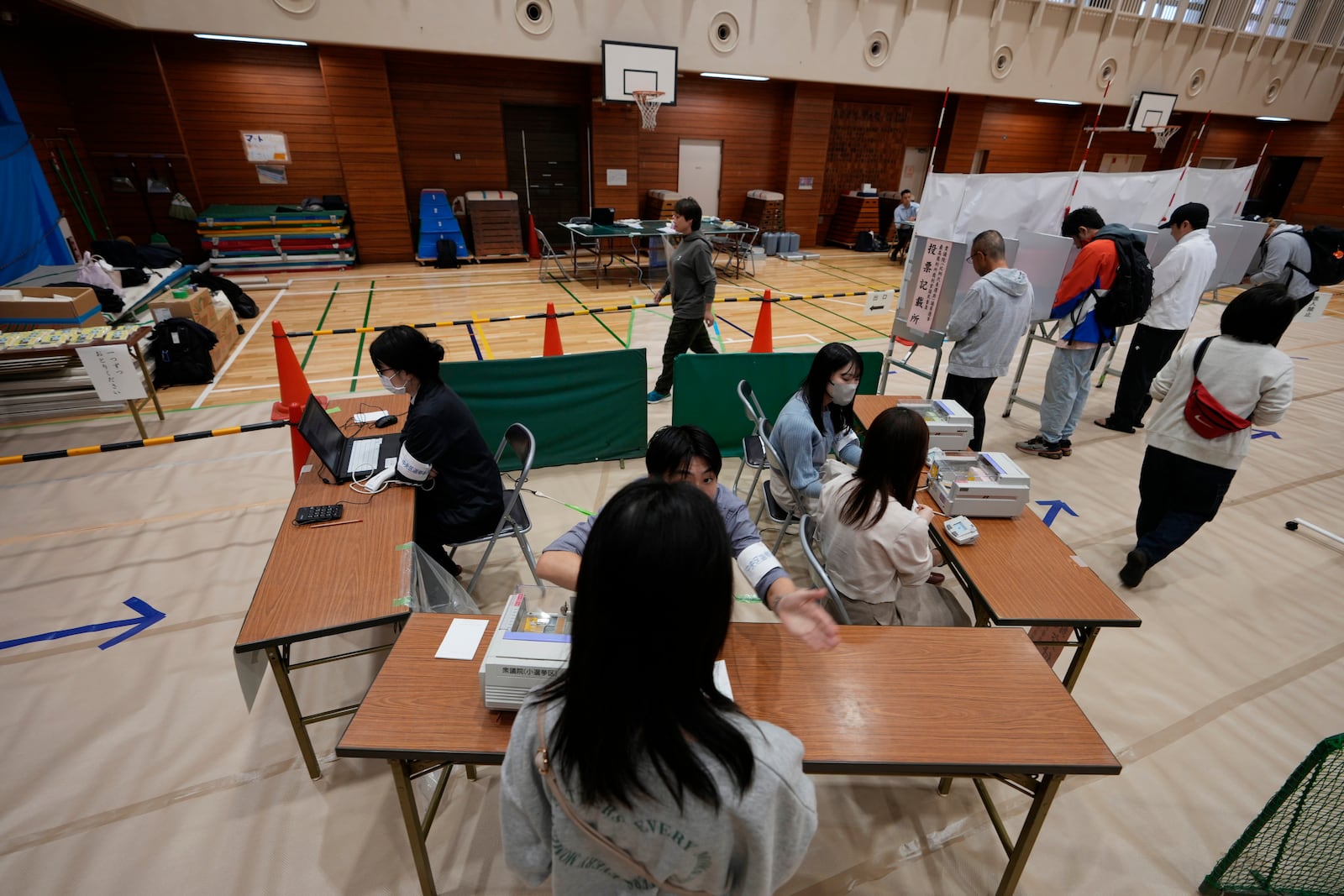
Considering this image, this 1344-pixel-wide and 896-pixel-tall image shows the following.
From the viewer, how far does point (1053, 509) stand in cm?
429

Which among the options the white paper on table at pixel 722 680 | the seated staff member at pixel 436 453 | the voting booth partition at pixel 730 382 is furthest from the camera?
the voting booth partition at pixel 730 382

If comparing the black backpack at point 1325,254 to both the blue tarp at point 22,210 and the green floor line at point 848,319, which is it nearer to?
the green floor line at point 848,319

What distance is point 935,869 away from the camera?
2.17m

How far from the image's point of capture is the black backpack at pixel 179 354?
5814 mm

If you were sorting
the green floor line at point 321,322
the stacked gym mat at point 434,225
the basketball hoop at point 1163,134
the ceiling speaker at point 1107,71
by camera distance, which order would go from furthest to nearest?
the basketball hoop at point 1163,134, the ceiling speaker at point 1107,71, the stacked gym mat at point 434,225, the green floor line at point 321,322

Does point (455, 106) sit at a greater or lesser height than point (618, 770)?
greater

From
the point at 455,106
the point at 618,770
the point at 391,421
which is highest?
the point at 455,106

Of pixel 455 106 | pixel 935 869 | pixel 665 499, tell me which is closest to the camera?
pixel 665 499

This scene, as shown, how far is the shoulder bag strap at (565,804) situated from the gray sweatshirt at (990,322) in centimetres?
387

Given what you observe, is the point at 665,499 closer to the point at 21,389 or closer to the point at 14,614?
the point at 14,614

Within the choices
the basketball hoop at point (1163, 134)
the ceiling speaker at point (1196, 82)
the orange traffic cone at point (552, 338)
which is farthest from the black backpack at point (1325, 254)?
the ceiling speaker at point (1196, 82)

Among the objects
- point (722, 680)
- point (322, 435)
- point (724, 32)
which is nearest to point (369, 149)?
point (724, 32)

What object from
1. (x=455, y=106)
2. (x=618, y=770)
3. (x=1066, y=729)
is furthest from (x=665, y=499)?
(x=455, y=106)

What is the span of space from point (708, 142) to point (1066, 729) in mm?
12938
